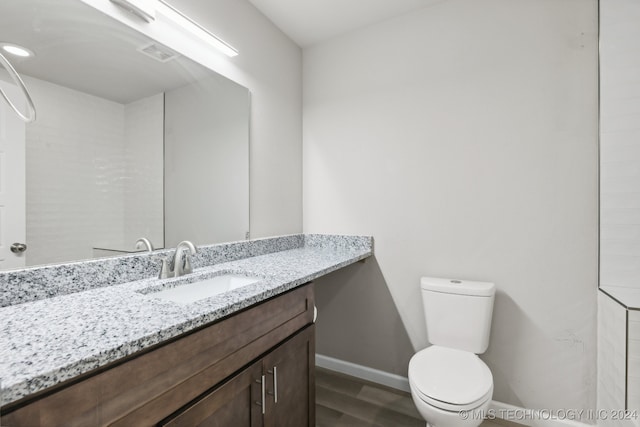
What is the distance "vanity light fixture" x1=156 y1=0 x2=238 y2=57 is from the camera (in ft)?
4.51

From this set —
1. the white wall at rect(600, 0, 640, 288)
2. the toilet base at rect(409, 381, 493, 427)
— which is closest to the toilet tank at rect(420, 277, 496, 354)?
the toilet base at rect(409, 381, 493, 427)

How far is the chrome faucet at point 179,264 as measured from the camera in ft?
4.18

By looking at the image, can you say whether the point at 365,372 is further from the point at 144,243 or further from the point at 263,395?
the point at 144,243

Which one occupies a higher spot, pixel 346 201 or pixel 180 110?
pixel 180 110

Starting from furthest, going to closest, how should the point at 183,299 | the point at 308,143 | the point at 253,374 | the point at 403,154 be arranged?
the point at 308,143, the point at 403,154, the point at 183,299, the point at 253,374

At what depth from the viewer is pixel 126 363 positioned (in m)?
0.68

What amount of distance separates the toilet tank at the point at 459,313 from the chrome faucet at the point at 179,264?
4.28 feet

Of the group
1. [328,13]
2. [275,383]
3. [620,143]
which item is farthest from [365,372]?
[328,13]

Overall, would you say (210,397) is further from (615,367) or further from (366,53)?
(366,53)

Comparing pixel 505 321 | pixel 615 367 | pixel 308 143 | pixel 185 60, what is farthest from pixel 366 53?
pixel 615 367

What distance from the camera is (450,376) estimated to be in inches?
53.2

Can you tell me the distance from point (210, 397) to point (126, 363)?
30cm

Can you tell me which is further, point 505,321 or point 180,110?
point 505,321

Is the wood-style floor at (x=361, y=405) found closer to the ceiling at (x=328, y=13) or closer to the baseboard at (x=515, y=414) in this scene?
the baseboard at (x=515, y=414)
